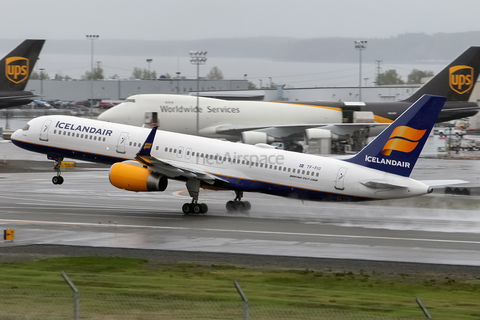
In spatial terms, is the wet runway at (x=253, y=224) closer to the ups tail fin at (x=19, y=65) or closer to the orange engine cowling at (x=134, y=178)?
the orange engine cowling at (x=134, y=178)

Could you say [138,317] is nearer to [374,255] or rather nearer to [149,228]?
[374,255]

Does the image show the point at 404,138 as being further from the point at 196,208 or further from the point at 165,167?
the point at 165,167

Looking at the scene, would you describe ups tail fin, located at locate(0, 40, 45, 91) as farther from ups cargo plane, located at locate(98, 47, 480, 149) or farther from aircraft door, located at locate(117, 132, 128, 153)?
aircraft door, located at locate(117, 132, 128, 153)

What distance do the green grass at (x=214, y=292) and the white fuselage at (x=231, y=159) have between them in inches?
461

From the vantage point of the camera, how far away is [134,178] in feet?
111

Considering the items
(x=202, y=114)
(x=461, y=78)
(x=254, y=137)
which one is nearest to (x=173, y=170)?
(x=254, y=137)

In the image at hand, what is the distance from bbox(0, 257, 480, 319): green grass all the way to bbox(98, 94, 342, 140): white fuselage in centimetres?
4703

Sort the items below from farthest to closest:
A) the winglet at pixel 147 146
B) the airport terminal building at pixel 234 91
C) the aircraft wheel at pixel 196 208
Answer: the airport terminal building at pixel 234 91, the aircraft wheel at pixel 196 208, the winglet at pixel 147 146

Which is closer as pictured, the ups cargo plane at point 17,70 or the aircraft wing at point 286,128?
the ups cargo plane at point 17,70

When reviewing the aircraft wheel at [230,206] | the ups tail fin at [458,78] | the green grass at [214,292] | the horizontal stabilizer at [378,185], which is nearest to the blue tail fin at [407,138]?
the horizontal stabilizer at [378,185]

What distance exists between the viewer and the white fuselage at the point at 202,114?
69.8 m

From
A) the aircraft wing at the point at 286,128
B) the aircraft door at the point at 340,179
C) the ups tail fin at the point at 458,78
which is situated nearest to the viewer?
the aircraft door at the point at 340,179

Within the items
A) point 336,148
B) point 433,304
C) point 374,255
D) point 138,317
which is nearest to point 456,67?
point 336,148

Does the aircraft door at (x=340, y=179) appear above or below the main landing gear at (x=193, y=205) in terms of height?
above
